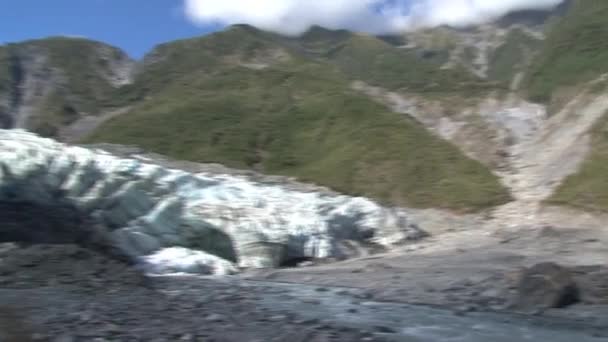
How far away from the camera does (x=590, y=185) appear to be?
65688mm

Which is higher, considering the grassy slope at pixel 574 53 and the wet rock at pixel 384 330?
the grassy slope at pixel 574 53

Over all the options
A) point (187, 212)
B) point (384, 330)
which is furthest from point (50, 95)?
point (384, 330)

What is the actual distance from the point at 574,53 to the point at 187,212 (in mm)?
109382

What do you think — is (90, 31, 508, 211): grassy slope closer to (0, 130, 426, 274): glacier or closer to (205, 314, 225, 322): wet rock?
(0, 130, 426, 274): glacier

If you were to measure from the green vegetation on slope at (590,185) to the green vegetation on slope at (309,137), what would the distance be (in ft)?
20.8

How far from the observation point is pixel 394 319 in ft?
69.8

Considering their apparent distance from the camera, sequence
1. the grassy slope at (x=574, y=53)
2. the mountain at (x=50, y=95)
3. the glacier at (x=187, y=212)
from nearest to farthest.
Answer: the glacier at (x=187, y=212), the grassy slope at (x=574, y=53), the mountain at (x=50, y=95)

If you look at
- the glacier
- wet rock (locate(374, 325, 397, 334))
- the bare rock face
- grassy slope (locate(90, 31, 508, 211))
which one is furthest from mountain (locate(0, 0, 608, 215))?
wet rock (locate(374, 325, 397, 334))

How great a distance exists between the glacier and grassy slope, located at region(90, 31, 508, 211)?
21187mm

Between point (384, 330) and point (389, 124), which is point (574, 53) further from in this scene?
point (384, 330)

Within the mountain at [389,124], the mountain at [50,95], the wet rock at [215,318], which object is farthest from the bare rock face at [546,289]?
the mountain at [50,95]

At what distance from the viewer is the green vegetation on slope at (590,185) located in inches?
2438

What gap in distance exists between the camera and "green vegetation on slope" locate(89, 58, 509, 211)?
75.9 m

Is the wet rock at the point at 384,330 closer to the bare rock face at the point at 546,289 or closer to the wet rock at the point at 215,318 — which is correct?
the wet rock at the point at 215,318
